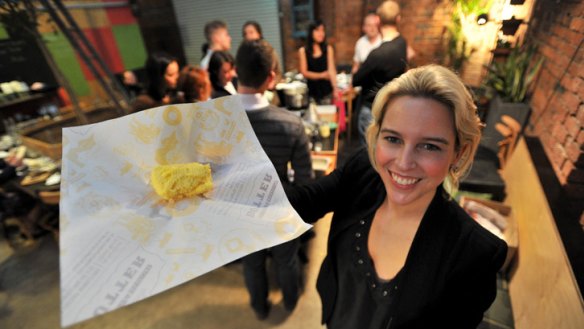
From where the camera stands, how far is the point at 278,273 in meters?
2.00

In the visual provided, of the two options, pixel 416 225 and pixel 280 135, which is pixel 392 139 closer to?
pixel 416 225

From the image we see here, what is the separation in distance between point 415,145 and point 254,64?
3.10ft

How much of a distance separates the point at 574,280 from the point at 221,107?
60.2 inches

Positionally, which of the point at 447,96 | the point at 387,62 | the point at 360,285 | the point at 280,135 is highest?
the point at 447,96

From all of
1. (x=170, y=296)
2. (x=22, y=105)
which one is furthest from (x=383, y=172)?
(x=22, y=105)

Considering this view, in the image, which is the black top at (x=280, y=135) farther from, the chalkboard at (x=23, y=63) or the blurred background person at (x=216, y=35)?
the chalkboard at (x=23, y=63)

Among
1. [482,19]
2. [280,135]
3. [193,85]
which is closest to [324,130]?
[280,135]

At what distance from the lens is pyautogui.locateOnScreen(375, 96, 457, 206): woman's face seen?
0.80 m

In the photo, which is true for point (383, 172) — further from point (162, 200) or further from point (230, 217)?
point (162, 200)

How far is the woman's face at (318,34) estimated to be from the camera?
3559 mm

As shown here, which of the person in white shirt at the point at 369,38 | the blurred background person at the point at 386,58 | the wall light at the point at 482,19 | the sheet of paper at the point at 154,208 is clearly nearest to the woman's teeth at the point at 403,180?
the sheet of paper at the point at 154,208

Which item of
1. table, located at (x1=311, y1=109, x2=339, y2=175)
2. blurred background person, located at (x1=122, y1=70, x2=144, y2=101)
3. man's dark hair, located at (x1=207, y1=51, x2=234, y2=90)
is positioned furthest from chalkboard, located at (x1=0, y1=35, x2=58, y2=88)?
table, located at (x1=311, y1=109, x2=339, y2=175)

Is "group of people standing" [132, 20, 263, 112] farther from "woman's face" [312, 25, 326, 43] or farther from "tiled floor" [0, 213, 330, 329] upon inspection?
"tiled floor" [0, 213, 330, 329]

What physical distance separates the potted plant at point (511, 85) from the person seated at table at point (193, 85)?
2.55 m
